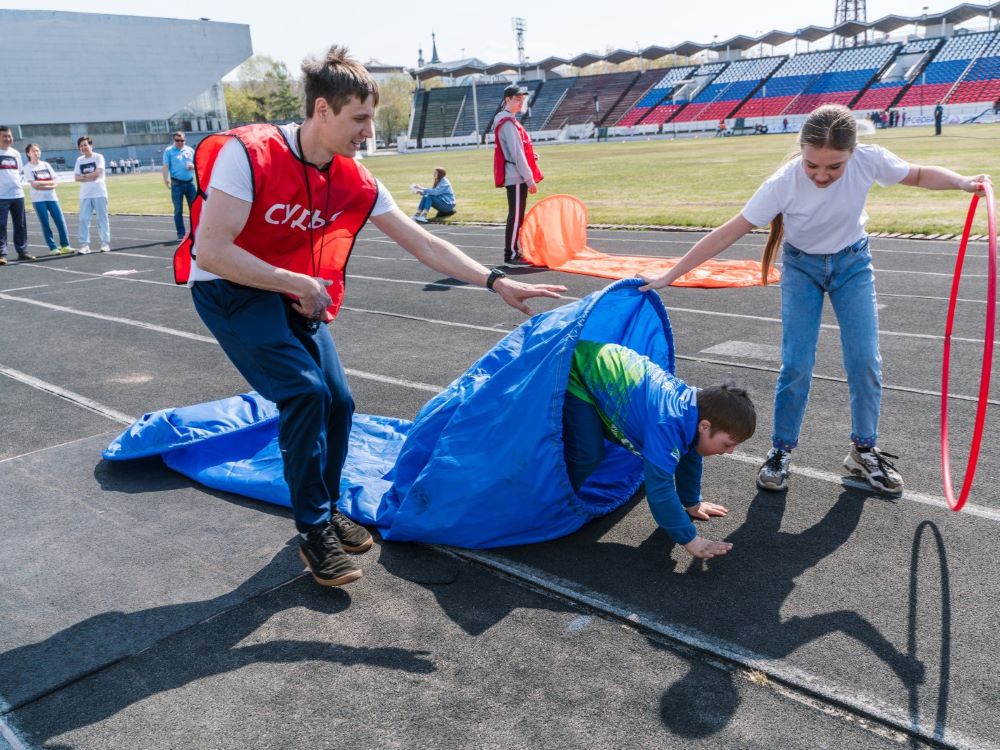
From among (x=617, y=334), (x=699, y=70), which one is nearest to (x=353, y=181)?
(x=617, y=334)

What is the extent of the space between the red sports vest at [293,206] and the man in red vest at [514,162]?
832 cm

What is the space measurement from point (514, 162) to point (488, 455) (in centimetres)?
906

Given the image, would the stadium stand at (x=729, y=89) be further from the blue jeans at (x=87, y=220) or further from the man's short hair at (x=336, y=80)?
the man's short hair at (x=336, y=80)

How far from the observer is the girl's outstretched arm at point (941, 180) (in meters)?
4.01

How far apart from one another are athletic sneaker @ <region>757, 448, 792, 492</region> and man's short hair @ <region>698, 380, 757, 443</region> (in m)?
1.12

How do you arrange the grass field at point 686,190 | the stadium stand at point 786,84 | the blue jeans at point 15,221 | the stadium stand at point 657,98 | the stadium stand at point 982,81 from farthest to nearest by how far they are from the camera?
the stadium stand at point 657,98 < the stadium stand at point 786,84 < the stadium stand at point 982,81 < the grass field at point 686,190 < the blue jeans at point 15,221

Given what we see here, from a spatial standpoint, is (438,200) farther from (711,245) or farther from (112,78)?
(112,78)

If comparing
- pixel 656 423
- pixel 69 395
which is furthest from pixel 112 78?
pixel 656 423

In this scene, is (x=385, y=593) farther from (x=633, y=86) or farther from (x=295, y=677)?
(x=633, y=86)

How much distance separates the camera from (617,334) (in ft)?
14.9

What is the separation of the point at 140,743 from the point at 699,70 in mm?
86685

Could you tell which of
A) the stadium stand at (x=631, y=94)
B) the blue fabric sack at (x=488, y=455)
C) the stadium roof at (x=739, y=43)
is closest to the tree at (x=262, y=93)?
the stadium roof at (x=739, y=43)

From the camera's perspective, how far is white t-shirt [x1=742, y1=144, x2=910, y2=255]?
420cm

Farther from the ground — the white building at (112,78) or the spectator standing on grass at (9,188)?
the white building at (112,78)
